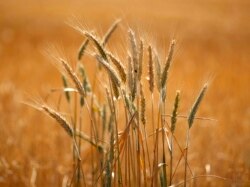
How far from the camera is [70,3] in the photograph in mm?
14211

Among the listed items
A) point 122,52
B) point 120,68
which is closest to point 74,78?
point 120,68

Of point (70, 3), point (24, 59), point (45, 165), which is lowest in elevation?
point (45, 165)

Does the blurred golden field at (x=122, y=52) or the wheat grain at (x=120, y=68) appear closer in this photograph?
the wheat grain at (x=120, y=68)

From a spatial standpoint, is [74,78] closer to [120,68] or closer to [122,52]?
[120,68]

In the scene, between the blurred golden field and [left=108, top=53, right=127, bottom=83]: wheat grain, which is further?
the blurred golden field

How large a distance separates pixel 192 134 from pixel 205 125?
164 millimetres

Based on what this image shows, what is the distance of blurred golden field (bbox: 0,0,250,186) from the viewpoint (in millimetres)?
3105

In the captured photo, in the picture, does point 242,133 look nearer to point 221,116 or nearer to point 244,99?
point 221,116

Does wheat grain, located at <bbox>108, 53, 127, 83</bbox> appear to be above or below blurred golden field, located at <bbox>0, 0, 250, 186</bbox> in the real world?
below

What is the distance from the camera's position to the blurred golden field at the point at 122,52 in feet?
10.2

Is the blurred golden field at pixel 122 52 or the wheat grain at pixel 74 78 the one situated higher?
the blurred golden field at pixel 122 52

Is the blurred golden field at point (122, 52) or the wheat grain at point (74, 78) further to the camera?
the blurred golden field at point (122, 52)

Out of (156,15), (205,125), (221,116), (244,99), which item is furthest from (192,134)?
(156,15)

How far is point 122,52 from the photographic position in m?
1.86
